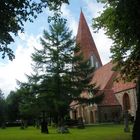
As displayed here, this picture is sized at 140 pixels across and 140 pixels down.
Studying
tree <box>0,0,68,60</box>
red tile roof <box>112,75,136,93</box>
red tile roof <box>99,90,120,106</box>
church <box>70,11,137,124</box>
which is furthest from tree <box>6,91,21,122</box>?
tree <box>0,0,68,60</box>

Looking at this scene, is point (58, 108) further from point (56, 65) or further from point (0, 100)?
point (0, 100)

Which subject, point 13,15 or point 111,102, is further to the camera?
point 111,102

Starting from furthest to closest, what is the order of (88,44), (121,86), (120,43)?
(88,44) < (121,86) < (120,43)

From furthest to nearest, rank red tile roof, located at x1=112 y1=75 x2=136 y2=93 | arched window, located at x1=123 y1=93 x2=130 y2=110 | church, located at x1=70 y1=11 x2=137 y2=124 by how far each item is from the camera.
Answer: arched window, located at x1=123 y1=93 x2=130 y2=110
red tile roof, located at x1=112 y1=75 x2=136 y2=93
church, located at x1=70 y1=11 x2=137 y2=124

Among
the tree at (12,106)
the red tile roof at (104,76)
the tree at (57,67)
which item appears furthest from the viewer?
the tree at (12,106)

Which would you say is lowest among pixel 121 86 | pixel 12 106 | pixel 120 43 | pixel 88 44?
pixel 120 43

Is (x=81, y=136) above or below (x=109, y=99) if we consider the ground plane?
below

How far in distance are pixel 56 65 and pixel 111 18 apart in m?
21.9

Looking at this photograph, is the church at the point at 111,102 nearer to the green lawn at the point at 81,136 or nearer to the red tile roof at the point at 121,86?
the red tile roof at the point at 121,86

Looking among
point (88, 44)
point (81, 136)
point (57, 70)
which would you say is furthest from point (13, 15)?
point (88, 44)

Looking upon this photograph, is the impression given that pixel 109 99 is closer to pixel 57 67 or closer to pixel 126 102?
pixel 126 102

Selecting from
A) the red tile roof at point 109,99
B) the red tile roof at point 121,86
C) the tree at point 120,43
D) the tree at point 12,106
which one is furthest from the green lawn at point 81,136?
the tree at point 12,106

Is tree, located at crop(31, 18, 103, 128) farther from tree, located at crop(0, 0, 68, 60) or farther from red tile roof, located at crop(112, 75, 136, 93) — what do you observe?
tree, located at crop(0, 0, 68, 60)

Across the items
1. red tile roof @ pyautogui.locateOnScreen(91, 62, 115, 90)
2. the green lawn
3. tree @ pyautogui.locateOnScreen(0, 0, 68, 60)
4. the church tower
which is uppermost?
Answer: the church tower
